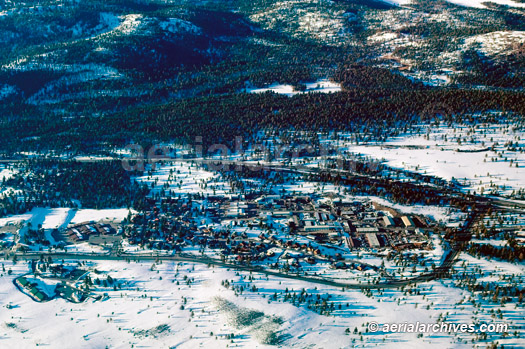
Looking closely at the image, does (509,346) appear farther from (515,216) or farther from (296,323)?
(515,216)

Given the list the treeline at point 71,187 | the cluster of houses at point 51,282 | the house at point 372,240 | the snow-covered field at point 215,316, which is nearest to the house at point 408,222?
the house at point 372,240

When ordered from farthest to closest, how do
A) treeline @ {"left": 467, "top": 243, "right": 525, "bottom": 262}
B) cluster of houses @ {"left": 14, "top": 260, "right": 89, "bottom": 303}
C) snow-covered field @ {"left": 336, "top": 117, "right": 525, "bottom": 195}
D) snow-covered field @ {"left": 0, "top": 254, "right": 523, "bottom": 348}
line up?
snow-covered field @ {"left": 336, "top": 117, "right": 525, "bottom": 195} < treeline @ {"left": 467, "top": 243, "right": 525, "bottom": 262} < cluster of houses @ {"left": 14, "top": 260, "right": 89, "bottom": 303} < snow-covered field @ {"left": 0, "top": 254, "right": 523, "bottom": 348}

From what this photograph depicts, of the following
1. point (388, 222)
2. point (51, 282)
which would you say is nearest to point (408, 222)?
point (388, 222)

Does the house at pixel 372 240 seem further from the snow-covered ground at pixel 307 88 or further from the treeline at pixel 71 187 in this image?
the snow-covered ground at pixel 307 88

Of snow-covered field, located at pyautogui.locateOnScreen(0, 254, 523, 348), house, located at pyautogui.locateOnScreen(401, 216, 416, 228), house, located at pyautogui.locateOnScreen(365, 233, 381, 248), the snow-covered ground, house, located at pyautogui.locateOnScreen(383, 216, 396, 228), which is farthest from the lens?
the snow-covered ground

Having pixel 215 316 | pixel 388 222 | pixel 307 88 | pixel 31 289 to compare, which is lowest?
pixel 31 289

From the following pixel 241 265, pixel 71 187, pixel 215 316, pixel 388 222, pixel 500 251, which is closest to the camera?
pixel 215 316

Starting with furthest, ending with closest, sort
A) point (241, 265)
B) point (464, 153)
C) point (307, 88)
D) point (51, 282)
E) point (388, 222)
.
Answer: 1. point (307, 88)
2. point (464, 153)
3. point (388, 222)
4. point (241, 265)
5. point (51, 282)

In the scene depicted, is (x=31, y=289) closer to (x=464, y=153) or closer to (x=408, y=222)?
(x=408, y=222)

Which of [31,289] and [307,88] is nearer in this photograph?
[31,289]

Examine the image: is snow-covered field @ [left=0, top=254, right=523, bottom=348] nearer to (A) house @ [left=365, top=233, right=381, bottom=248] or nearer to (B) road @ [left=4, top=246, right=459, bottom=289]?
(B) road @ [left=4, top=246, right=459, bottom=289]

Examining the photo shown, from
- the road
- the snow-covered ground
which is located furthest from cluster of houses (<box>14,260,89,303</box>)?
the snow-covered ground
